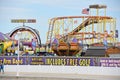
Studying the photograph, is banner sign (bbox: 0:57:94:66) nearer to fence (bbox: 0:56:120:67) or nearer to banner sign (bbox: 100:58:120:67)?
fence (bbox: 0:56:120:67)

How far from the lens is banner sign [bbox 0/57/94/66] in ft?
90.8

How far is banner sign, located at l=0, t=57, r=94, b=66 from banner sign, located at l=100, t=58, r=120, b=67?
0.83 m

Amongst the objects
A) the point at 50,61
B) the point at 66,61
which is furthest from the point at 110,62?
the point at 50,61

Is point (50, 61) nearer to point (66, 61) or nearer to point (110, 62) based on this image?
point (66, 61)

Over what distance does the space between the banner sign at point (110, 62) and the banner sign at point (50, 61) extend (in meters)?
0.83

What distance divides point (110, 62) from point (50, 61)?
184 inches

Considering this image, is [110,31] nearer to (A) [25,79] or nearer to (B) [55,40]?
(B) [55,40]

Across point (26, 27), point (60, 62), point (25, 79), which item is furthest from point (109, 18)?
point (25, 79)

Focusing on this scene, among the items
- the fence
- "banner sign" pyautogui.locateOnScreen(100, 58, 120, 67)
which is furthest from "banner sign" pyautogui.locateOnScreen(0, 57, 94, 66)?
"banner sign" pyautogui.locateOnScreen(100, 58, 120, 67)

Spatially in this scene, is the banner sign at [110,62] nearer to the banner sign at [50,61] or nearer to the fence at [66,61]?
the fence at [66,61]

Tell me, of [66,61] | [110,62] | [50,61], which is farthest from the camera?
[50,61]

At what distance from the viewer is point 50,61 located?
28328 millimetres

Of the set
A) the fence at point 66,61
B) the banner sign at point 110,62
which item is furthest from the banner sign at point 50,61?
the banner sign at point 110,62

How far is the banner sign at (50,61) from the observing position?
27688mm
